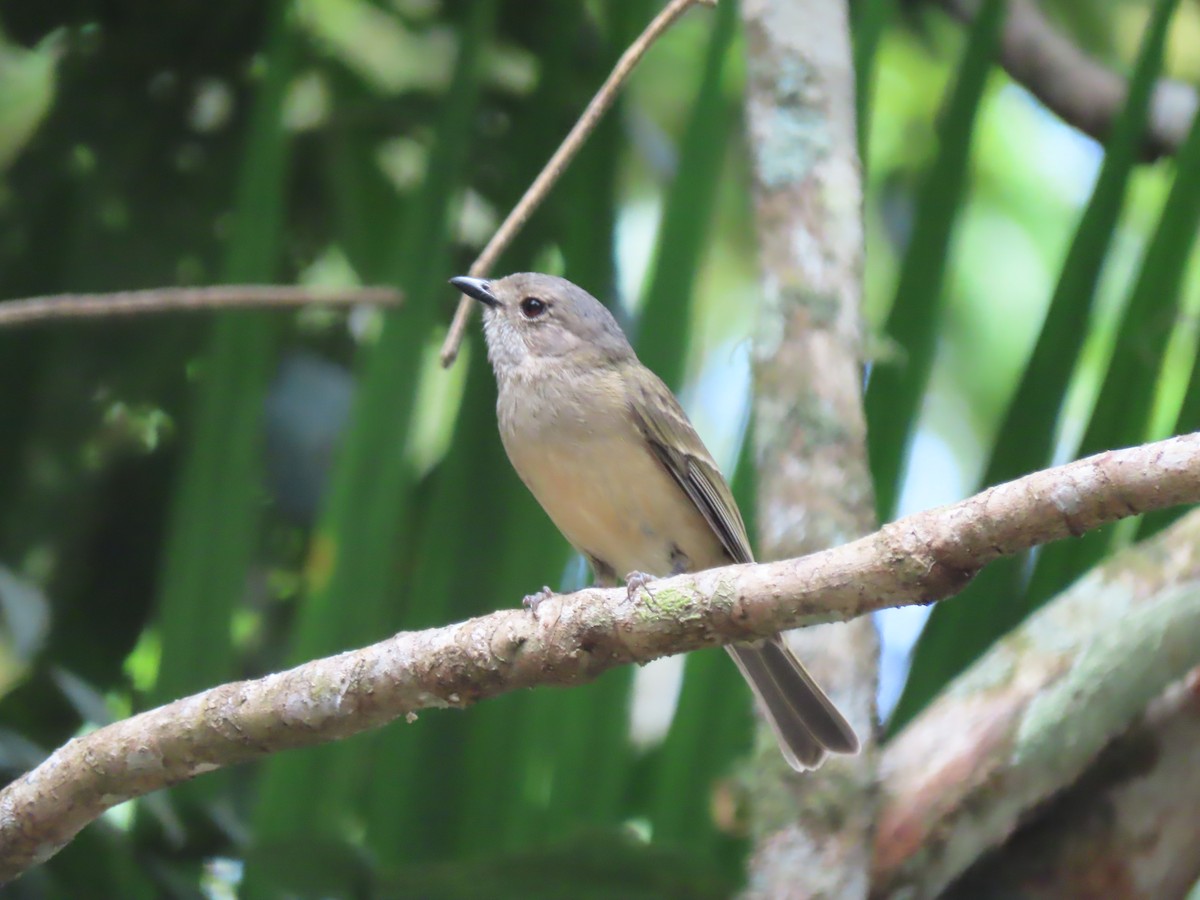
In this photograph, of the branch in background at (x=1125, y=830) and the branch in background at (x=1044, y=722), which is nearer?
the branch in background at (x=1044, y=722)

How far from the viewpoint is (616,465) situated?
398 centimetres

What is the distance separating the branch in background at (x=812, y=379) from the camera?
3.59m

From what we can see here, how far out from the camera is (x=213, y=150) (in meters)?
5.11

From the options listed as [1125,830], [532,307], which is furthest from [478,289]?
[1125,830]

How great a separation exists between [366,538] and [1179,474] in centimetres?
251

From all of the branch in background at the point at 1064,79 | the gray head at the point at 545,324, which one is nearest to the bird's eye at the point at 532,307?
the gray head at the point at 545,324

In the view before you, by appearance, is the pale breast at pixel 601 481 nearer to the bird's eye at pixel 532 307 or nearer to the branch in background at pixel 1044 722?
the bird's eye at pixel 532 307

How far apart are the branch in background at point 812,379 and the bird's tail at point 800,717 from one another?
0.16 feet

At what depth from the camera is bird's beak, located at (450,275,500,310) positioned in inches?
169

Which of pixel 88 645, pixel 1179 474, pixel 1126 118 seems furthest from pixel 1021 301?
pixel 1179 474

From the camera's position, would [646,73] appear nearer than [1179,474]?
No

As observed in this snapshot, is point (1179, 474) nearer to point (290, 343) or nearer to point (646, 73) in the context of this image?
point (290, 343)

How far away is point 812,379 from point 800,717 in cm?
92

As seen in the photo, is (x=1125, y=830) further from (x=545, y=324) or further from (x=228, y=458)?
(x=228, y=458)
